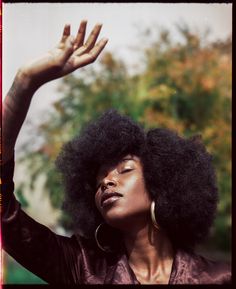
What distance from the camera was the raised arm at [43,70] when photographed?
7.47 feet

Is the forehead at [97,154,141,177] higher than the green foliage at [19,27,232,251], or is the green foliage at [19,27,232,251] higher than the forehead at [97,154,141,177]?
the green foliage at [19,27,232,251]

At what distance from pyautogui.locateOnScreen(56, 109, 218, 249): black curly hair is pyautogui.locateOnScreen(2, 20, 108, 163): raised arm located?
0.44 metres

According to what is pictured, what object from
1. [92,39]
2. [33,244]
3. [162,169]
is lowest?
[33,244]

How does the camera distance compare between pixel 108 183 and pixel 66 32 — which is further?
pixel 108 183

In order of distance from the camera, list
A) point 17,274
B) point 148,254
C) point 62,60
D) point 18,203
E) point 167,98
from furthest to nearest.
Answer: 1. point 167,98
2. point 17,274
3. point 148,254
4. point 18,203
5. point 62,60

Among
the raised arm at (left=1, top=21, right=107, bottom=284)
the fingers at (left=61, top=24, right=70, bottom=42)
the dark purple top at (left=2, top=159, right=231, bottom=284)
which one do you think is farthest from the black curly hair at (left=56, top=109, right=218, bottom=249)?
the fingers at (left=61, top=24, right=70, bottom=42)

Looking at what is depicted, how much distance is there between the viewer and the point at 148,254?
→ 2.67 meters

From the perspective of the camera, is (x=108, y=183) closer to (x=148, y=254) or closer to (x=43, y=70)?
(x=148, y=254)

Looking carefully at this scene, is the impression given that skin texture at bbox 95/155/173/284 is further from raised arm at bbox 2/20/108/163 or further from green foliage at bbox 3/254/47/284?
green foliage at bbox 3/254/47/284

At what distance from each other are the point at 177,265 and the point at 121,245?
0.82 ft

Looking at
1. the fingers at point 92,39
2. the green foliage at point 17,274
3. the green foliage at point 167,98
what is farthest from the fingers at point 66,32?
the green foliage at point 17,274

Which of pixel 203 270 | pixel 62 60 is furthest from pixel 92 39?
pixel 203 270

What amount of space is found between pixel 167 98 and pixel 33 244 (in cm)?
332

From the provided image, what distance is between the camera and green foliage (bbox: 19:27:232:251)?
18.1ft
